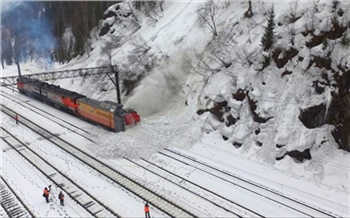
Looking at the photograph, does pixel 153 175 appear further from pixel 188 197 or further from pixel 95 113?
pixel 95 113

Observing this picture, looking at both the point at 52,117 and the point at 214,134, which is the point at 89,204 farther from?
the point at 52,117

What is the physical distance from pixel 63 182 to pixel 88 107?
14.5 m

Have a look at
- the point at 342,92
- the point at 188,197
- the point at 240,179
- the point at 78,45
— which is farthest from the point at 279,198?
the point at 78,45

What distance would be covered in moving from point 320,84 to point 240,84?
7.01 m

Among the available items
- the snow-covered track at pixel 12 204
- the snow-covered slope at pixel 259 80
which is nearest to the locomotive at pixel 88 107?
the snow-covered slope at pixel 259 80

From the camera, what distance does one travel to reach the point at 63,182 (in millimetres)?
25281

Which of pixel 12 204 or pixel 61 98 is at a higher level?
pixel 61 98

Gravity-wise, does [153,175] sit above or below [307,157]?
below

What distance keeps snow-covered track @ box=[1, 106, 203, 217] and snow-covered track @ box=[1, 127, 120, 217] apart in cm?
237

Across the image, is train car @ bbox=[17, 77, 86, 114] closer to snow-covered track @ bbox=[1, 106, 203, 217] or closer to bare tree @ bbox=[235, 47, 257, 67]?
snow-covered track @ bbox=[1, 106, 203, 217]

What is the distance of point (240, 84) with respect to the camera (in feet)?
98.5

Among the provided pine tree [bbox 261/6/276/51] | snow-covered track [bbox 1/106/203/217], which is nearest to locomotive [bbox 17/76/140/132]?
snow-covered track [bbox 1/106/203/217]

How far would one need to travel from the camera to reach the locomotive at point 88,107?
3478 centimetres

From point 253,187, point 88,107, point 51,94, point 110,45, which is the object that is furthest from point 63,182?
point 110,45
